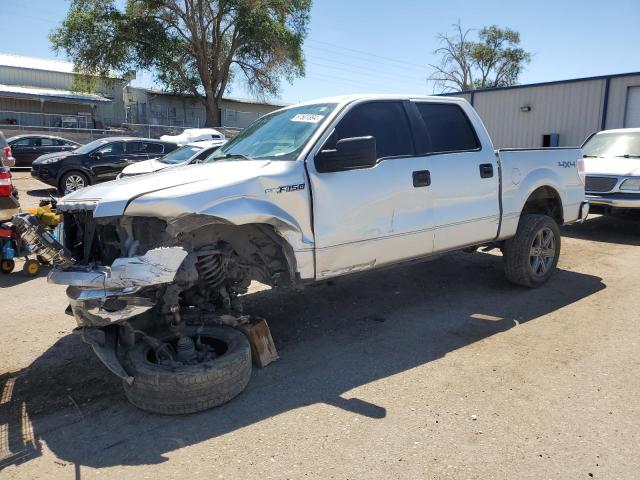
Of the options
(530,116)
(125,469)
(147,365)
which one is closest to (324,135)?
(147,365)

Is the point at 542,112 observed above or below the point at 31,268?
above

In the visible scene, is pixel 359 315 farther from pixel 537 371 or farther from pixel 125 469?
pixel 125 469

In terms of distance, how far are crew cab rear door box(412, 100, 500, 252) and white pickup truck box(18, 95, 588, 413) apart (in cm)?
1

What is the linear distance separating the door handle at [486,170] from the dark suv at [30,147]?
19.2 meters

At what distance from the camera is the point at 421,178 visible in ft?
15.3

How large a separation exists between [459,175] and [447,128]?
521mm

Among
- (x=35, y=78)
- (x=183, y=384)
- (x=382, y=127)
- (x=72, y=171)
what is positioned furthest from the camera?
(x=35, y=78)

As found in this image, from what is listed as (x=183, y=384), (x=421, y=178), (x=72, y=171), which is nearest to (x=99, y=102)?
(x=72, y=171)

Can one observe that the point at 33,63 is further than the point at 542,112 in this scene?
Yes

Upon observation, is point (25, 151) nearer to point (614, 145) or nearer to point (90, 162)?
point (90, 162)

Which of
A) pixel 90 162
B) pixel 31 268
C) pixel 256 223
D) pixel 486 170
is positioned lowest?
pixel 31 268

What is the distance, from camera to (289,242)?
391 centimetres

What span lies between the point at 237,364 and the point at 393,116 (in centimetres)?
261

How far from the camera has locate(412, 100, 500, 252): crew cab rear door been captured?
192 inches
